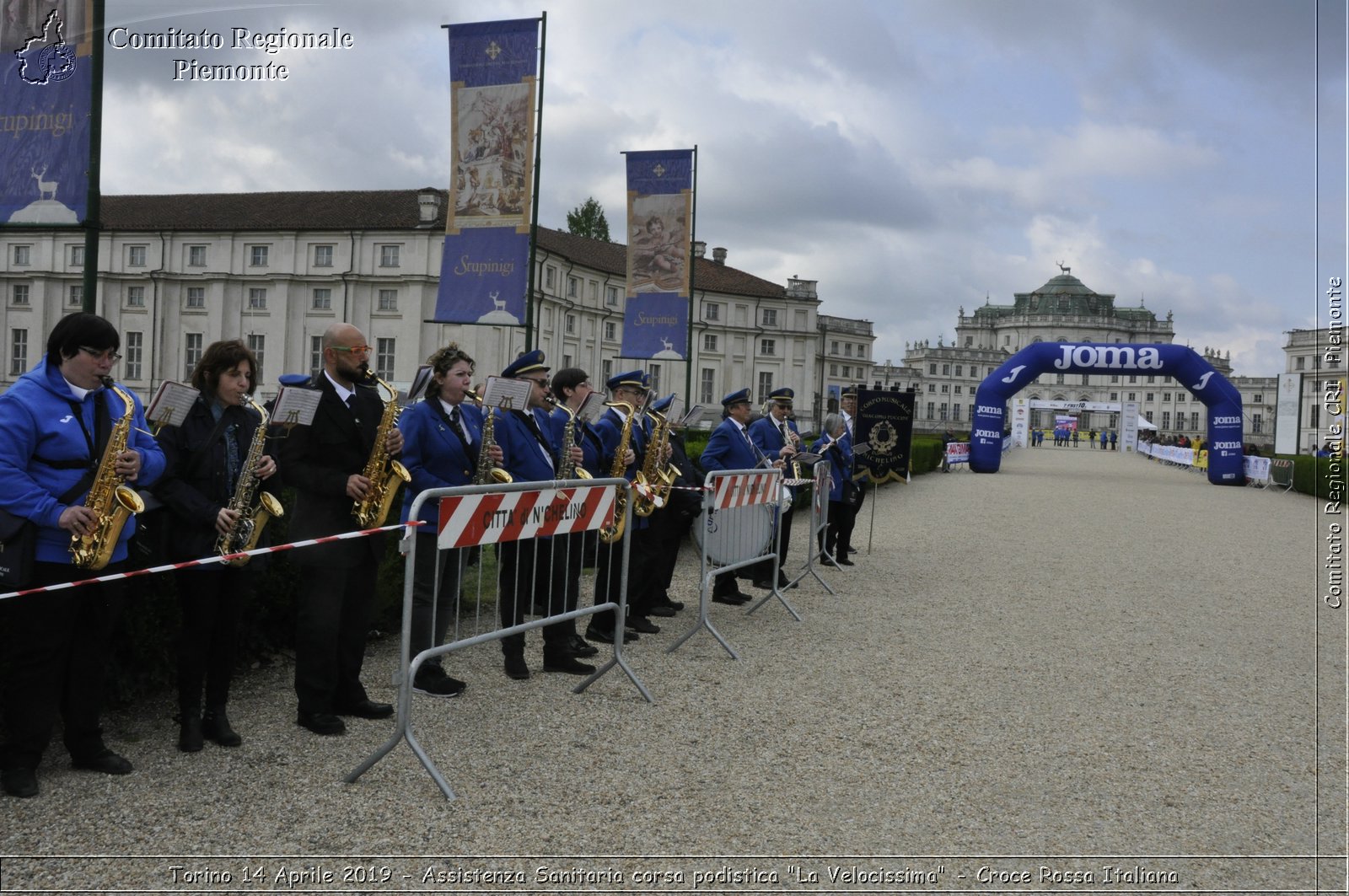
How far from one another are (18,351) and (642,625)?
68.9 meters

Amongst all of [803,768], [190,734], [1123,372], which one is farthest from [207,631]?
[1123,372]

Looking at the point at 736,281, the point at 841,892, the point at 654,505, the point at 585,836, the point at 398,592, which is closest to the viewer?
the point at 841,892

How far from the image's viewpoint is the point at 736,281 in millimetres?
84250

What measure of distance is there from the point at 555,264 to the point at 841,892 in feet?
199

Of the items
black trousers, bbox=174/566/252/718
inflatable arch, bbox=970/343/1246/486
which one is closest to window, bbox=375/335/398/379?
inflatable arch, bbox=970/343/1246/486

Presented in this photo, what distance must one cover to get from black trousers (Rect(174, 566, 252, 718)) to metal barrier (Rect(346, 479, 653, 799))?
821mm

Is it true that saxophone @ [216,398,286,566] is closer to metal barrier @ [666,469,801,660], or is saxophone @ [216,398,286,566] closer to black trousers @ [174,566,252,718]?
black trousers @ [174,566,252,718]

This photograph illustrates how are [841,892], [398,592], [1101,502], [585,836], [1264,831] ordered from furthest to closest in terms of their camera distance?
1. [1101,502]
2. [398,592]
3. [1264,831]
4. [585,836]
5. [841,892]

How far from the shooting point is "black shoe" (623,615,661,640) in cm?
828

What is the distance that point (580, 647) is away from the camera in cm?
746

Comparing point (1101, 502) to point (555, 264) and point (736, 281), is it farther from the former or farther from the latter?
point (736, 281)

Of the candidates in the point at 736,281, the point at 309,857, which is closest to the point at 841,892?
the point at 309,857

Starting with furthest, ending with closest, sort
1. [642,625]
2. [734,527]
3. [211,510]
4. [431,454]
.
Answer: [734,527] → [642,625] → [431,454] → [211,510]

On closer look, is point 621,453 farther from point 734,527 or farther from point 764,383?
point 764,383
